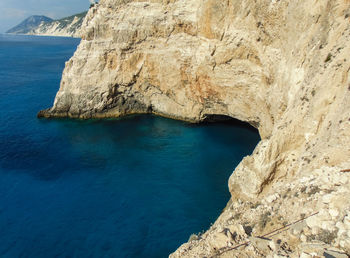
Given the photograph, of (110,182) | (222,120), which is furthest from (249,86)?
(110,182)

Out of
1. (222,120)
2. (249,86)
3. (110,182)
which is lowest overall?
(110,182)

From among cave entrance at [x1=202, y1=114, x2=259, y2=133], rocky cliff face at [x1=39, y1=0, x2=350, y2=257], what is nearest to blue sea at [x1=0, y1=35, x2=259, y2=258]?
cave entrance at [x1=202, y1=114, x2=259, y2=133]

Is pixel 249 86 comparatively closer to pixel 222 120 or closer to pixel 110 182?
pixel 222 120

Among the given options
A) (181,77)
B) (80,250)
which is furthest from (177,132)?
(80,250)

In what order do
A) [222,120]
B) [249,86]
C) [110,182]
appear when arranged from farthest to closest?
[222,120] → [249,86] → [110,182]

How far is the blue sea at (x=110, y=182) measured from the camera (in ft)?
52.9

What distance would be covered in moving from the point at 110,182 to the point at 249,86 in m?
14.9

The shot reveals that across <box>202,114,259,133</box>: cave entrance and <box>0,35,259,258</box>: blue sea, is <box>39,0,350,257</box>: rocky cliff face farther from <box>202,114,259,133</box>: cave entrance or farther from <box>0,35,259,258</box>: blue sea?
<box>0,35,259,258</box>: blue sea

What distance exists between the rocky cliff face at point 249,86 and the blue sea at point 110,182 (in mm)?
3121

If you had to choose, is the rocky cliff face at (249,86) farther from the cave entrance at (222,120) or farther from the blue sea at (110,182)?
the blue sea at (110,182)

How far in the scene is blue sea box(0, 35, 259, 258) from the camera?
16125 millimetres

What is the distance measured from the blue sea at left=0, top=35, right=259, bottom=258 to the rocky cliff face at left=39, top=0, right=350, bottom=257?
312cm

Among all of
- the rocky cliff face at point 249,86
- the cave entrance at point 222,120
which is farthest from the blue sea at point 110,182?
the rocky cliff face at point 249,86

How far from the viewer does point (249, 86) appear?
24375mm
